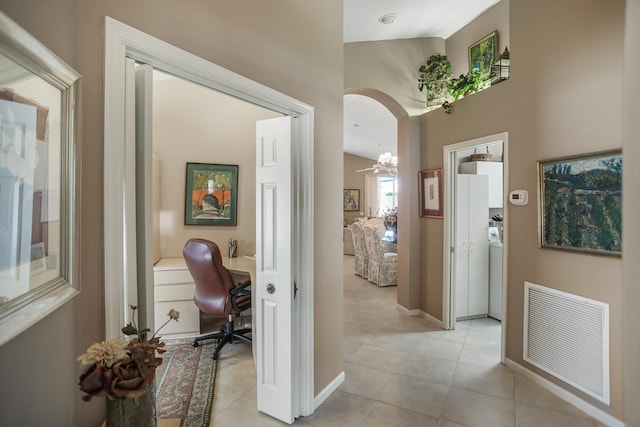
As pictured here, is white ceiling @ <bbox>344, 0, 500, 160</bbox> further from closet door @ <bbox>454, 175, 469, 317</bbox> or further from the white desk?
the white desk

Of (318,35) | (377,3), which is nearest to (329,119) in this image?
(318,35)

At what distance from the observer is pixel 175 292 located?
11.1 feet

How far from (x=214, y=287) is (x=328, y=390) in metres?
1.36

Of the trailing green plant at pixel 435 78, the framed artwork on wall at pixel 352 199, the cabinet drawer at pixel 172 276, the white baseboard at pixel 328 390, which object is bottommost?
the white baseboard at pixel 328 390

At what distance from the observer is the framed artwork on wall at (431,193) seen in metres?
3.84

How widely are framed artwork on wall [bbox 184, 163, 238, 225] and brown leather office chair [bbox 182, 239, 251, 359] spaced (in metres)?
0.92

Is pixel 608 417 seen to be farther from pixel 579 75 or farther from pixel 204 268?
pixel 204 268

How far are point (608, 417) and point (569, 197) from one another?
1504mm

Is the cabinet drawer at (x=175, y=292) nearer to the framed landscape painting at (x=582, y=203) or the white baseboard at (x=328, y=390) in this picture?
the white baseboard at (x=328, y=390)

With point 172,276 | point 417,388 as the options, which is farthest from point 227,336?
point 417,388

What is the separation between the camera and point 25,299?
2.23 feet

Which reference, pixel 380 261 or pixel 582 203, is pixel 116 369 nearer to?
pixel 582 203

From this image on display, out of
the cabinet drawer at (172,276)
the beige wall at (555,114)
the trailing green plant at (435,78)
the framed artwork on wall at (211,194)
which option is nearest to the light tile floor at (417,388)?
the beige wall at (555,114)

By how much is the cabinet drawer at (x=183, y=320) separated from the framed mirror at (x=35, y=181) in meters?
2.73
